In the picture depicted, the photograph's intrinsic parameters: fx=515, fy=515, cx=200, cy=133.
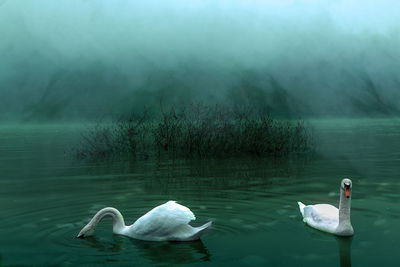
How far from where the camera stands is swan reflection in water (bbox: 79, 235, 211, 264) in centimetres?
964

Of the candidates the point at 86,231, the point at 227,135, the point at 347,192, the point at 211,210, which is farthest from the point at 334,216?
the point at 227,135

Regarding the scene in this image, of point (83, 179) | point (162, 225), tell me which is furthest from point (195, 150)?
point (162, 225)

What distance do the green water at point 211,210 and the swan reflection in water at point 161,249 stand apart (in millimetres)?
21

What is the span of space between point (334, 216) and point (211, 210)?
3322 millimetres

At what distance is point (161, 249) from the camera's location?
33.8 feet

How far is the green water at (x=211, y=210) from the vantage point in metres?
9.81

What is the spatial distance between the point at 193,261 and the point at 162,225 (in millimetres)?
1367

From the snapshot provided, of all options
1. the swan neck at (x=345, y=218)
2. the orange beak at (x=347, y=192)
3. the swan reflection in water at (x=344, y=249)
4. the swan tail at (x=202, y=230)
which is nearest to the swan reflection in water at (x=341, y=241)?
the swan reflection in water at (x=344, y=249)

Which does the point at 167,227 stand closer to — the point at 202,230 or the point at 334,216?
the point at 202,230

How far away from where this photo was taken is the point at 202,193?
55.1 ft

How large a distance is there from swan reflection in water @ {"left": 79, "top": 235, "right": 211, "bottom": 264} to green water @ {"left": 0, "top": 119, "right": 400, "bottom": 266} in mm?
21

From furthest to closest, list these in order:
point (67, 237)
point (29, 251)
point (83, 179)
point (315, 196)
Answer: point (83, 179)
point (315, 196)
point (67, 237)
point (29, 251)

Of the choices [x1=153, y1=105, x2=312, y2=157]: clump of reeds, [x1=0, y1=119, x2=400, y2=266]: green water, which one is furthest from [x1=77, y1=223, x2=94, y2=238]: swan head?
[x1=153, y1=105, x2=312, y2=157]: clump of reeds

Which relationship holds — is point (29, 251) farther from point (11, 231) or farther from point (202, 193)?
point (202, 193)
